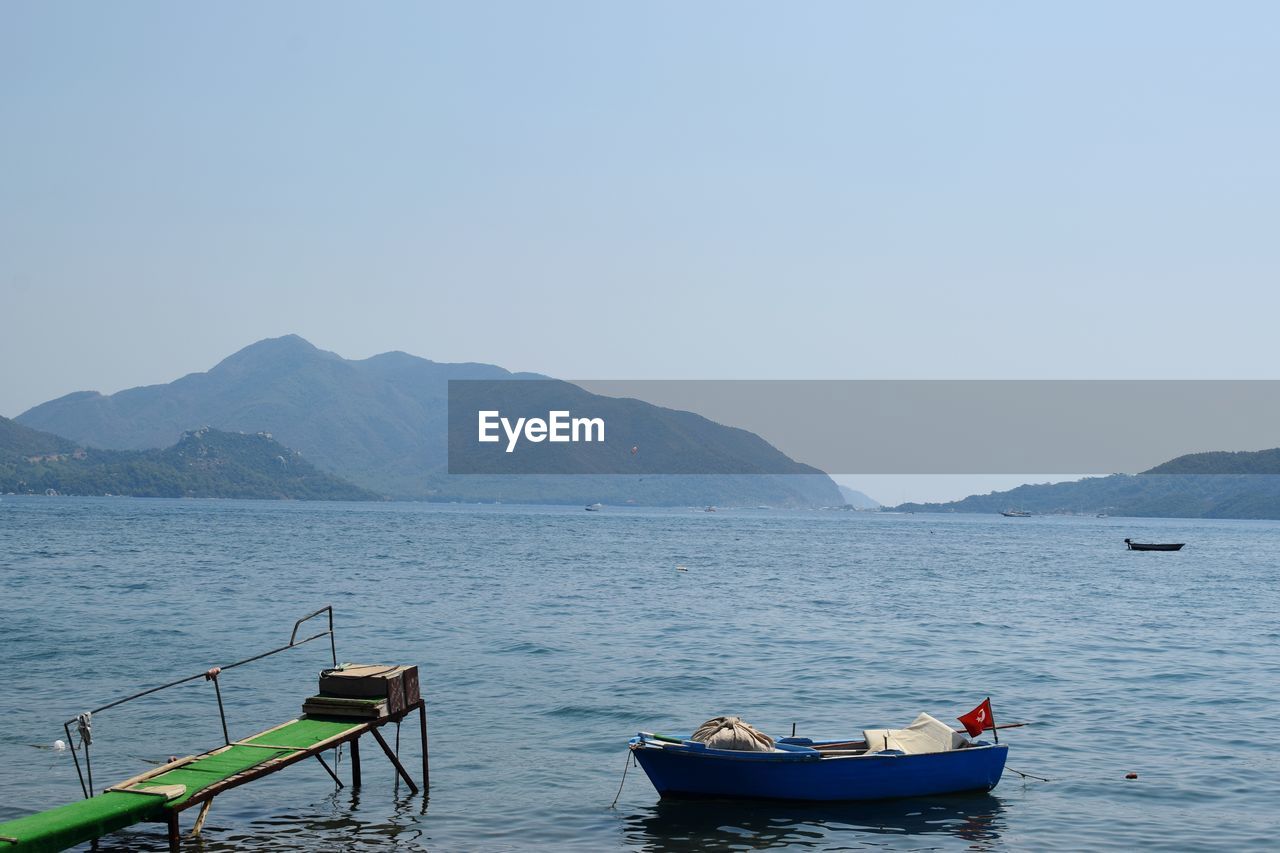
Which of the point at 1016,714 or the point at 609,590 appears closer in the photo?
the point at 1016,714

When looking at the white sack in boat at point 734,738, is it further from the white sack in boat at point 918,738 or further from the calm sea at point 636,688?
the white sack in boat at point 918,738

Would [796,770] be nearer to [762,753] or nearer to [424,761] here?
[762,753]

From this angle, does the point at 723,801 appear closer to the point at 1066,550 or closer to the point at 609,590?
the point at 609,590

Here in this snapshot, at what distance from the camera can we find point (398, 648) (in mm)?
43406

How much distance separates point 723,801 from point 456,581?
54583 millimetres

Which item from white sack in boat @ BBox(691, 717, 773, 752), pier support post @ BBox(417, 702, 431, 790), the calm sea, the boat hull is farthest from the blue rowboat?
pier support post @ BBox(417, 702, 431, 790)

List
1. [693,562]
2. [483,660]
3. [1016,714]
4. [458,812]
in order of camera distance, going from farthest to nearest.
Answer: [693,562], [483,660], [1016,714], [458,812]

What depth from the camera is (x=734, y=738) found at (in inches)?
888

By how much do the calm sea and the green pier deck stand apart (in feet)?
4.87

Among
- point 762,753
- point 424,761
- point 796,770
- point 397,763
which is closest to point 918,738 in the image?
point 796,770

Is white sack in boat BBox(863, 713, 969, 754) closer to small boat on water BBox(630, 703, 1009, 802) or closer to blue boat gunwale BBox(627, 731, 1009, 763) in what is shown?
small boat on water BBox(630, 703, 1009, 802)

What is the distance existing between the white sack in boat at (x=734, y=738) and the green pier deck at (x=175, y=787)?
22.1 feet

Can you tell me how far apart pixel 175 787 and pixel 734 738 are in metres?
10.6

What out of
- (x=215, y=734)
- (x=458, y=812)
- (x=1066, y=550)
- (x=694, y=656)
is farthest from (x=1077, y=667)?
(x=1066, y=550)
